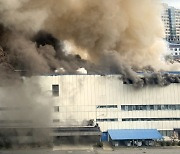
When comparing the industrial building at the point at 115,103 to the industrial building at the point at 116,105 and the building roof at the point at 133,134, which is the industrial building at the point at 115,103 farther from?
the building roof at the point at 133,134

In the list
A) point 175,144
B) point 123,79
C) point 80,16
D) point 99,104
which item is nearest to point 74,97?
point 99,104

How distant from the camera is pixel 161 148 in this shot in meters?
26.7

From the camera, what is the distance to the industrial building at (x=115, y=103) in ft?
96.8

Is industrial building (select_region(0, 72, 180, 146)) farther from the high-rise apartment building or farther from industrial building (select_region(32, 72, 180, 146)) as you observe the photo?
the high-rise apartment building

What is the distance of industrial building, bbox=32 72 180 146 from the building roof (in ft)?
0.90

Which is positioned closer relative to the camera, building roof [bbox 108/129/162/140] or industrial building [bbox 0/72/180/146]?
building roof [bbox 108/129/162/140]

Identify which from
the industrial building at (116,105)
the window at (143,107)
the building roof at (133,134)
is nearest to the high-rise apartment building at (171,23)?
the industrial building at (116,105)

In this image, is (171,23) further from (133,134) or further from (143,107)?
(133,134)

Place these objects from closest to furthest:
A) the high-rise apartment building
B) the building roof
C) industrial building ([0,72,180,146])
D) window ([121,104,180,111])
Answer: the building roof, industrial building ([0,72,180,146]), window ([121,104,180,111]), the high-rise apartment building

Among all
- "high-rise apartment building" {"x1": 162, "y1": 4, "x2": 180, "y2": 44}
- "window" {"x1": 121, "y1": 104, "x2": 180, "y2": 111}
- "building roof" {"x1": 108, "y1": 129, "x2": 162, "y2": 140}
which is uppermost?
"high-rise apartment building" {"x1": 162, "y1": 4, "x2": 180, "y2": 44}

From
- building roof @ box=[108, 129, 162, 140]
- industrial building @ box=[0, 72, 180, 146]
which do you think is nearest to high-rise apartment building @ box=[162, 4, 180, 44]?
industrial building @ box=[0, 72, 180, 146]

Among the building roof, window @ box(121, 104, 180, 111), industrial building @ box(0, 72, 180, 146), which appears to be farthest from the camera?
window @ box(121, 104, 180, 111)

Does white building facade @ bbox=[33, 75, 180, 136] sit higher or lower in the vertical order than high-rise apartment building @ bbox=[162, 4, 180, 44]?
lower

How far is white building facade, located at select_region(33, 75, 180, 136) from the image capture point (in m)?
29.5
